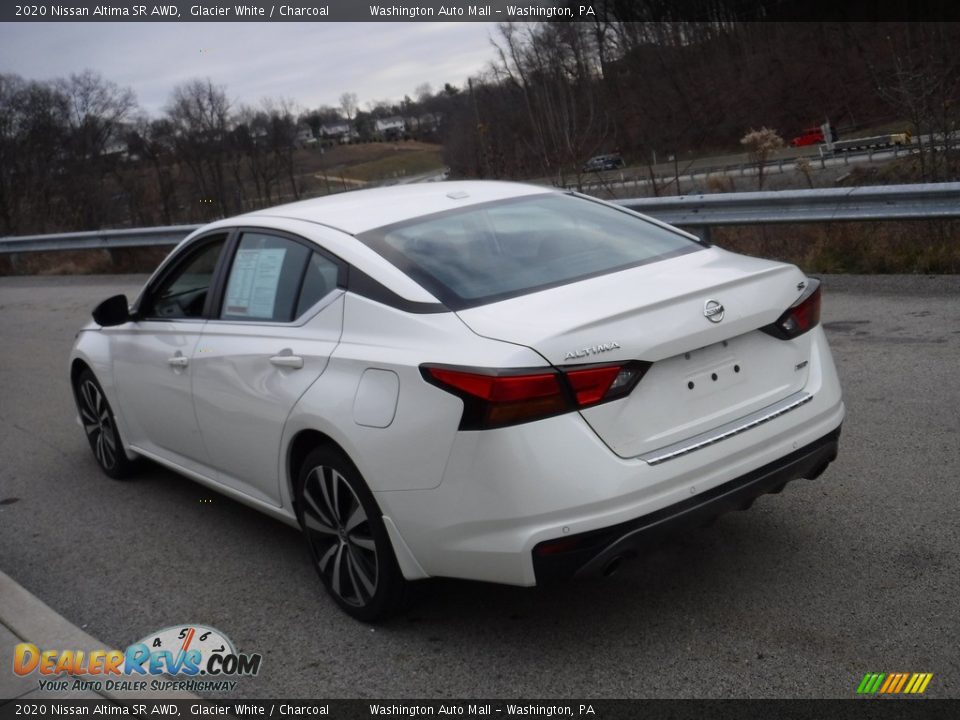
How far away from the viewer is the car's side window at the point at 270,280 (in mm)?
4449

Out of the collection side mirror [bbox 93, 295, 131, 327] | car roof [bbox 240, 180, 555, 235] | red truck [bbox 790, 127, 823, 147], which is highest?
car roof [bbox 240, 180, 555, 235]

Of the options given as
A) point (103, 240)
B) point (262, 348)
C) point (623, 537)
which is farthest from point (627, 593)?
point (103, 240)

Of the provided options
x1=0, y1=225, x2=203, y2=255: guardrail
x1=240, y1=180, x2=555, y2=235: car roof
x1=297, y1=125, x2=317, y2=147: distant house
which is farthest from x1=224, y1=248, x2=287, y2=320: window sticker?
x1=297, y1=125, x2=317, y2=147: distant house

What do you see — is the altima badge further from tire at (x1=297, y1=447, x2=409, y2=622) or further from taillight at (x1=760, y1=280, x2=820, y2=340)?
tire at (x1=297, y1=447, x2=409, y2=622)

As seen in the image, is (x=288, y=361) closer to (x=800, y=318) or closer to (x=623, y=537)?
(x=623, y=537)

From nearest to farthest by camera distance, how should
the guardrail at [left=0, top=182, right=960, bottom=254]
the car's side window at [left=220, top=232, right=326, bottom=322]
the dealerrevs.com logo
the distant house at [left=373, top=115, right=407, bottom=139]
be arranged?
the dealerrevs.com logo < the car's side window at [left=220, top=232, right=326, bottom=322] < the guardrail at [left=0, top=182, right=960, bottom=254] < the distant house at [left=373, top=115, right=407, bottom=139]

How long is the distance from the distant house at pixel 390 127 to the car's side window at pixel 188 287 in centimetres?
3752

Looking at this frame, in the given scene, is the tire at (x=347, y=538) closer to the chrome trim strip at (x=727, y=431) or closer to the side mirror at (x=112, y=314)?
the chrome trim strip at (x=727, y=431)

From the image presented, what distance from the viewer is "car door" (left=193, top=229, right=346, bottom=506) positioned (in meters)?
4.23

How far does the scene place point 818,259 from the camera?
398 inches

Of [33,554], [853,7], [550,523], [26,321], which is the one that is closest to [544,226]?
[550,523]

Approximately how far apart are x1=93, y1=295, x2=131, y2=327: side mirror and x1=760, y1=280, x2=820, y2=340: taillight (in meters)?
3.63

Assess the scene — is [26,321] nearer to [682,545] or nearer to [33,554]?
[33,554]

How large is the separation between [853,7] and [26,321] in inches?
2366
